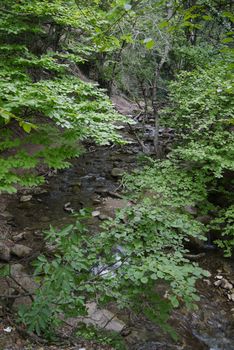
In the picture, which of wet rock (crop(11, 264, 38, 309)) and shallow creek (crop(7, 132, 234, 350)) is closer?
wet rock (crop(11, 264, 38, 309))

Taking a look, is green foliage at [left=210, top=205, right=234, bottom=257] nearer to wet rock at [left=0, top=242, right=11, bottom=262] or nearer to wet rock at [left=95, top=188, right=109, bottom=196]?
wet rock at [left=95, top=188, right=109, bottom=196]

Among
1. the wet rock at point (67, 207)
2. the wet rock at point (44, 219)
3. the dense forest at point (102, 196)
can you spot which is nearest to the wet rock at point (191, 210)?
the dense forest at point (102, 196)

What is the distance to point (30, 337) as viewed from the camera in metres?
3.32

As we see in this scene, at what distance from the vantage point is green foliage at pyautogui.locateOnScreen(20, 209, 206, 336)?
2.62m

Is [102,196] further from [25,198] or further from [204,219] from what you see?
[204,219]

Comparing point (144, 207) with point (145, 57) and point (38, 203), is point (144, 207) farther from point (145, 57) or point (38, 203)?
point (145, 57)

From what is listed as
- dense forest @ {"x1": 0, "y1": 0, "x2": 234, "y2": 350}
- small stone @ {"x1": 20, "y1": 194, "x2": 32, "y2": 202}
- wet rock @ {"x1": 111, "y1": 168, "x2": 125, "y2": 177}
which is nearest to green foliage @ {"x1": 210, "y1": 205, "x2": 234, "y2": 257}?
dense forest @ {"x1": 0, "y1": 0, "x2": 234, "y2": 350}

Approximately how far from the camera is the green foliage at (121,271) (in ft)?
8.59

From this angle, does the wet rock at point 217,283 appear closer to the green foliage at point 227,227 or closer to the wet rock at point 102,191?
the green foliage at point 227,227

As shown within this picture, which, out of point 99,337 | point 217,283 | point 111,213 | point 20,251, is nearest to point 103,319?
point 99,337

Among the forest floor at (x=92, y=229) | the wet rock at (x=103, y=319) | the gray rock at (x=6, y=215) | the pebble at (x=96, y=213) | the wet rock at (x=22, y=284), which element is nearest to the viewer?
the forest floor at (x=92, y=229)

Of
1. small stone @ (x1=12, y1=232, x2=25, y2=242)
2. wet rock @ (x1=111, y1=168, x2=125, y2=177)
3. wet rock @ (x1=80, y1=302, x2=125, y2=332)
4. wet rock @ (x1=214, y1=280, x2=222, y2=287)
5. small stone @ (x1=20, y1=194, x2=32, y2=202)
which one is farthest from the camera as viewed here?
wet rock @ (x1=111, y1=168, x2=125, y2=177)

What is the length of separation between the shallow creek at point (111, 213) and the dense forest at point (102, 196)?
0.06 metres

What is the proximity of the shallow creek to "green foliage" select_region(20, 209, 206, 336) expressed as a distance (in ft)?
3.21
